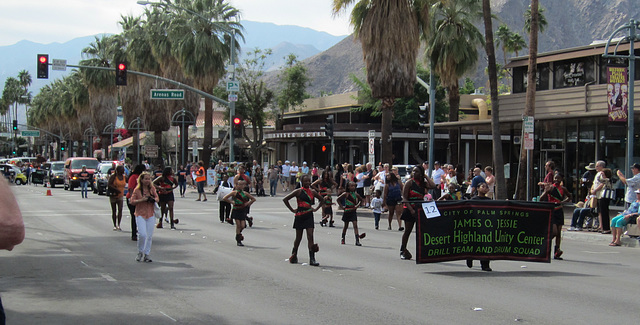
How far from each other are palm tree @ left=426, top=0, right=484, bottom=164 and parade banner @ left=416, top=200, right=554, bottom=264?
→ 68.9 ft

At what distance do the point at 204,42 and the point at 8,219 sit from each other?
40.5 meters

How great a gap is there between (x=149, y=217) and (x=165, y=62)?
36.2m

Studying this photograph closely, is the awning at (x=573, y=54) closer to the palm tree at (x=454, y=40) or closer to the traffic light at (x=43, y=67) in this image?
the palm tree at (x=454, y=40)

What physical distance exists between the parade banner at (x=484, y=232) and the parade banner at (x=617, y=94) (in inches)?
331

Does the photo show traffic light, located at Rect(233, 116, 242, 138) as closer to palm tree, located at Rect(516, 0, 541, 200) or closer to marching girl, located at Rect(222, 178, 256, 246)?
palm tree, located at Rect(516, 0, 541, 200)

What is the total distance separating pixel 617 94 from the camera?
1895cm

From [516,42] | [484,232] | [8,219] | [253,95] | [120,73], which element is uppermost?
[516,42]

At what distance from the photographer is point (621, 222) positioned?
16281mm

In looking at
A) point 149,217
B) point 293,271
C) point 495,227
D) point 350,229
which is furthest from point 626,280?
point 350,229

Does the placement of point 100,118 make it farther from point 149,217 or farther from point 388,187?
point 149,217

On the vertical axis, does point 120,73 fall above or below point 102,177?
above

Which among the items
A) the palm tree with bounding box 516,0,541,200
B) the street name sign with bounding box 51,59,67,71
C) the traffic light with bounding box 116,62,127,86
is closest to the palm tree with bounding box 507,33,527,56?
the palm tree with bounding box 516,0,541,200

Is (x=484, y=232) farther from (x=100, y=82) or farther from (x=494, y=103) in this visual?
(x=100, y=82)

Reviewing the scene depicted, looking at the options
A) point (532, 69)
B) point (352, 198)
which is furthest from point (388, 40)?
point (352, 198)
